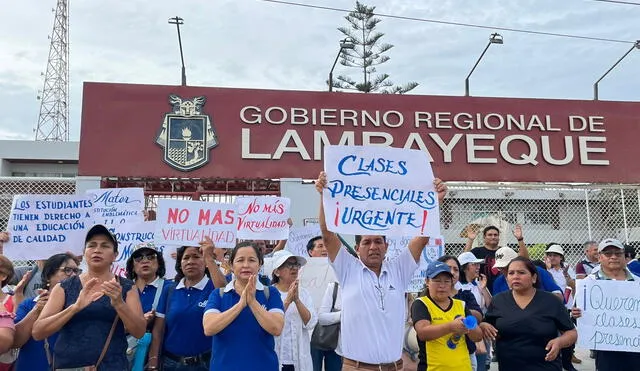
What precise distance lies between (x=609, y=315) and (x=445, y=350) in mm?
1420

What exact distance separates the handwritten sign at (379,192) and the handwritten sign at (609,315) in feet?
4.74

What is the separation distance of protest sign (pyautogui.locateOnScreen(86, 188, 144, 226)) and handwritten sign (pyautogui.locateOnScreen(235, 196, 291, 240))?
1.12m

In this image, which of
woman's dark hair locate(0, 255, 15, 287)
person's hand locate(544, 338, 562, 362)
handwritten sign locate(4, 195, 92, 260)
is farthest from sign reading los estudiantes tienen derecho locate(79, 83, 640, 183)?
person's hand locate(544, 338, 562, 362)

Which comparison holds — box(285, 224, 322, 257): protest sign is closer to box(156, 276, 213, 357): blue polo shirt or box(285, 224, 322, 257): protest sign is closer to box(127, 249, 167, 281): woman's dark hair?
box(127, 249, 167, 281): woman's dark hair

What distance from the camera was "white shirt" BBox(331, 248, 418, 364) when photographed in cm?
359

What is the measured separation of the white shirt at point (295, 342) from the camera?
4.77 meters

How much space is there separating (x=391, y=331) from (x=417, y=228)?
0.78 meters

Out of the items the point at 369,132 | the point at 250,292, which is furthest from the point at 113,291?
the point at 369,132

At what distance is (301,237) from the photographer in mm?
7184

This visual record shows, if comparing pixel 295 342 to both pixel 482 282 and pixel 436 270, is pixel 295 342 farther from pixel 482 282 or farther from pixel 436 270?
pixel 482 282

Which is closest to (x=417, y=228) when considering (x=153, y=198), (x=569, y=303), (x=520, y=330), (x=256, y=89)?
(x=520, y=330)

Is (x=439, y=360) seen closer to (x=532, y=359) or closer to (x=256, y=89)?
(x=532, y=359)

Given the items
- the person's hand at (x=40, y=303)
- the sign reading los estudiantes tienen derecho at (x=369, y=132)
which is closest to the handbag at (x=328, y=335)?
the person's hand at (x=40, y=303)

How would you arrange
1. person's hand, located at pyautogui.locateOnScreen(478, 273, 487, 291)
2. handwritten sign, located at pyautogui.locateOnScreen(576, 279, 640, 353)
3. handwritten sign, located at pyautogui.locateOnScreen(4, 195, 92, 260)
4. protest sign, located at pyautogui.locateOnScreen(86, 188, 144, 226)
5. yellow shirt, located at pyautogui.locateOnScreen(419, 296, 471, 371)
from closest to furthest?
yellow shirt, located at pyautogui.locateOnScreen(419, 296, 471, 371) < handwritten sign, located at pyautogui.locateOnScreen(576, 279, 640, 353) < handwritten sign, located at pyautogui.locateOnScreen(4, 195, 92, 260) < protest sign, located at pyautogui.locateOnScreen(86, 188, 144, 226) < person's hand, located at pyautogui.locateOnScreen(478, 273, 487, 291)
